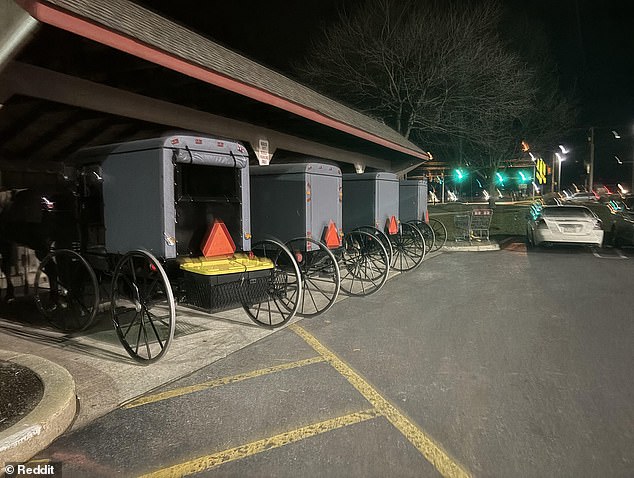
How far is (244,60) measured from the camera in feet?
33.8

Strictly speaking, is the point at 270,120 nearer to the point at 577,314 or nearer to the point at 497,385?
the point at 577,314

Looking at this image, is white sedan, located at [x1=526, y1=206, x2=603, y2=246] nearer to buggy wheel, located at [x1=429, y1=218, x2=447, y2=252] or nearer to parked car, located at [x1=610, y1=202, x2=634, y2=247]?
parked car, located at [x1=610, y1=202, x2=634, y2=247]

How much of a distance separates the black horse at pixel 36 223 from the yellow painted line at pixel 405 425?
13.0 feet

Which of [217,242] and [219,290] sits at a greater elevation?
[217,242]

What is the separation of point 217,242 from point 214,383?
1798 mm

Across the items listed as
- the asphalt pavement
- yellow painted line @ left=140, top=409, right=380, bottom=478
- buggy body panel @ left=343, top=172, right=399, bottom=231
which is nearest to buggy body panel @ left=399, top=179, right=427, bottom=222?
buggy body panel @ left=343, top=172, right=399, bottom=231

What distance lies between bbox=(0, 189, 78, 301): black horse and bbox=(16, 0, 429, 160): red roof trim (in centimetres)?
218

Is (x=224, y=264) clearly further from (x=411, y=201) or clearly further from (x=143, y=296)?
(x=411, y=201)

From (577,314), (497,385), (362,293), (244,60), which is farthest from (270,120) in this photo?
(497,385)

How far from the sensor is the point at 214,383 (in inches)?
174

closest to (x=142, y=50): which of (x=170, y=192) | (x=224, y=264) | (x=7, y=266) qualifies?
(x=170, y=192)

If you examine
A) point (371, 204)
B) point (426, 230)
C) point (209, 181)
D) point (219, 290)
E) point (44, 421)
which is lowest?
point (44, 421)

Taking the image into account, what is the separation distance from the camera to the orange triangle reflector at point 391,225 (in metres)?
10.3

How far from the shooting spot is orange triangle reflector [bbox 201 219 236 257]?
5594 millimetres
